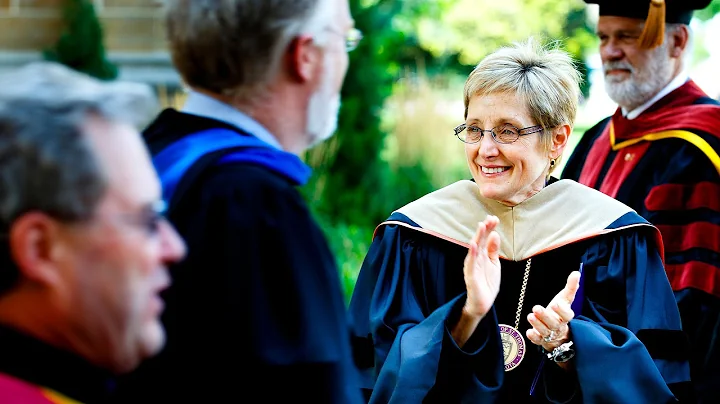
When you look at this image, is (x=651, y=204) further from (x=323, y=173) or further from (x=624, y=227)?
(x=323, y=173)

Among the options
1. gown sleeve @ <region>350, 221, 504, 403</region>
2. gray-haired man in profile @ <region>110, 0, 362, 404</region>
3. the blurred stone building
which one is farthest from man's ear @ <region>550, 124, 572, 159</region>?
the blurred stone building

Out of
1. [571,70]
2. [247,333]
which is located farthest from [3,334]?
[571,70]

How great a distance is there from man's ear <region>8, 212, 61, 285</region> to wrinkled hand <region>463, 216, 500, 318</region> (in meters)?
1.64

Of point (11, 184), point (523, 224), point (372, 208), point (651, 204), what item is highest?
point (11, 184)

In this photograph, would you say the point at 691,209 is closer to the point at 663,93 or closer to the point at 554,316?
the point at 663,93

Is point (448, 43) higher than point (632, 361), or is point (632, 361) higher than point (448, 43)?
point (632, 361)

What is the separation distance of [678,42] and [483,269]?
2595 millimetres

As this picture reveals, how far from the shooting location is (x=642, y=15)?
197 inches

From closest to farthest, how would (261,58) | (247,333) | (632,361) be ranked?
1. (247,333)
2. (261,58)
3. (632,361)

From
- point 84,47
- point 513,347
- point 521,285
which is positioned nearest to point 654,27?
point 521,285

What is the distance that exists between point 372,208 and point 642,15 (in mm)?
5069

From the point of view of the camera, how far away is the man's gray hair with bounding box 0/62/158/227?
1535 millimetres

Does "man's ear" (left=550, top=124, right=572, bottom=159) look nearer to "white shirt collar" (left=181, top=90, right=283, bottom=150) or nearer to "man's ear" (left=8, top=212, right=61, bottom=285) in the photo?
"white shirt collar" (left=181, top=90, right=283, bottom=150)

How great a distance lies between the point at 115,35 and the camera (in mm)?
11453
